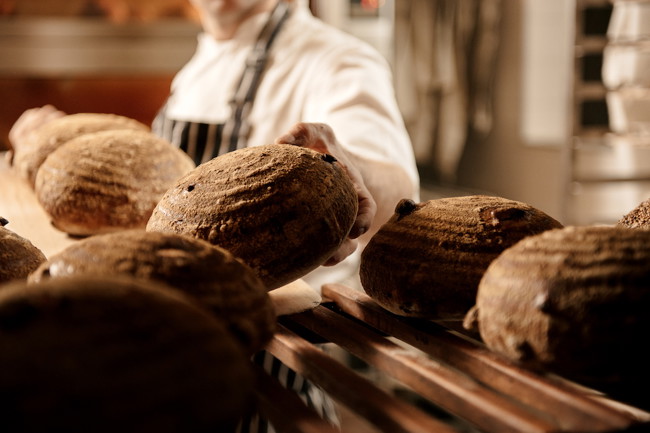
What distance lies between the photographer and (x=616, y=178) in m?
3.34

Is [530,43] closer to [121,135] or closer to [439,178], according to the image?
[439,178]

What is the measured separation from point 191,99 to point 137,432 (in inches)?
75.9

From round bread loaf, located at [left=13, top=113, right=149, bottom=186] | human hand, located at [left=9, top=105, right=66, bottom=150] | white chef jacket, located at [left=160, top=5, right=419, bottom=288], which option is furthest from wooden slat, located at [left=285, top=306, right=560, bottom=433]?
human hand, located at [left=9, top=105, right=66, bottom=150]

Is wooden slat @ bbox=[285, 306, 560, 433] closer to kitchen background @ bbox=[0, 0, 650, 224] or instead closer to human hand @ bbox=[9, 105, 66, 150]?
human hand @ bbox=[9, 105, 66, 150]

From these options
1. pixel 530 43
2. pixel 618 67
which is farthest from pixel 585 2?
pixel 530 43

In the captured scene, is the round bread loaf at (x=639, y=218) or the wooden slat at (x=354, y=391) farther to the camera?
the round bread loaf at (x=639, y=218)

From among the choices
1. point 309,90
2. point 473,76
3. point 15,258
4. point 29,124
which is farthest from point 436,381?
point 473,76

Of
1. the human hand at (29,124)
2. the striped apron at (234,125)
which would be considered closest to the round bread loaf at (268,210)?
the striped apron at (234,125)

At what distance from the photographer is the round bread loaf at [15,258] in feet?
2.47

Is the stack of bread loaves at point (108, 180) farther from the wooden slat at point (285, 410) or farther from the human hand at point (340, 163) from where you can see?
the wooden slat at point (285, 410)

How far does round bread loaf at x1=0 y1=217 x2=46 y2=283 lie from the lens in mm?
751

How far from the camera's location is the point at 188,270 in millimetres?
624

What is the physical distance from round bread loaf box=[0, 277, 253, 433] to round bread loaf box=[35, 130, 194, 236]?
2.40 feet

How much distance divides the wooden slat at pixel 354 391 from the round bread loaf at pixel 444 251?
121 mm
